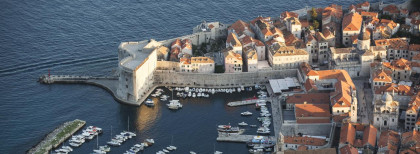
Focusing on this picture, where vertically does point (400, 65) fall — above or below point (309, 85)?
above

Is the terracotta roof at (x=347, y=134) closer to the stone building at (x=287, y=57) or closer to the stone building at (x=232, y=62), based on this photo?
the stone building at (x=287, y=57)

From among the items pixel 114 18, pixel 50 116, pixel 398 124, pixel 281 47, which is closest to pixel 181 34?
pixel 114 18

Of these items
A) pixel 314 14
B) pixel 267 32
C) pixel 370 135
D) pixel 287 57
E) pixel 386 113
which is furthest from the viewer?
pixel 314 14

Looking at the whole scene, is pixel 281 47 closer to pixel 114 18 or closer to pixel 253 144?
pixel 253 144

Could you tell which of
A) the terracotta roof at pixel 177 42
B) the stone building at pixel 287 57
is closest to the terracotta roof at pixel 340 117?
the stone building at pixel 287 57

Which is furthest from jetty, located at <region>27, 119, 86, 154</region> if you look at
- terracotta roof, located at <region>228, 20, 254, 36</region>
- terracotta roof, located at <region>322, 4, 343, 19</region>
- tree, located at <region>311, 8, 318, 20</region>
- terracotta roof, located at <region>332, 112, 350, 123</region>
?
terracotta roof, located at <region>322, 4, 343, 19</region>

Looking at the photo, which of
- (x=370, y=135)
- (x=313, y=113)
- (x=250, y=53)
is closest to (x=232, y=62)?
(x=250, y=53)

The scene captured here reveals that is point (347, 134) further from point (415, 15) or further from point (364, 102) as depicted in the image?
point (415, 15)
